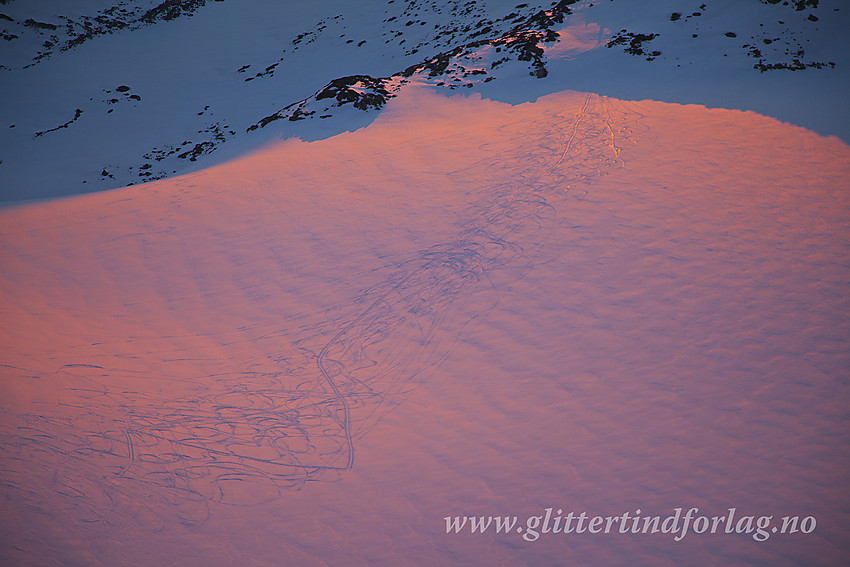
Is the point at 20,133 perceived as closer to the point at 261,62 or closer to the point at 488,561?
the point at 261,62

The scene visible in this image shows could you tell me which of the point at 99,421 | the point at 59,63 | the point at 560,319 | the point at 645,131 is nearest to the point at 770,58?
the point at 645,131

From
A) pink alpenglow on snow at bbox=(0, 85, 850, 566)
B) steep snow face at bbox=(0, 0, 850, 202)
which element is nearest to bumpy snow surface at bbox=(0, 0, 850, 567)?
pink alpenglow on snow at bbox=(0, 85, 850, 566)

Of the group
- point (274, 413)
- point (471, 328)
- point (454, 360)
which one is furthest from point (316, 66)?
point (274, 413)

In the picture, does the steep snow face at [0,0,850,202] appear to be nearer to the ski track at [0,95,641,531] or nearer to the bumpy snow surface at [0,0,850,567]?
the bumpy snow surface at [0,0,850,567]

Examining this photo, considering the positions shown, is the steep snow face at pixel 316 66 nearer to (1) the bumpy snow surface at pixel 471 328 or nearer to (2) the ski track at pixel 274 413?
(1) the bumpy snow surface at pixel 471 328

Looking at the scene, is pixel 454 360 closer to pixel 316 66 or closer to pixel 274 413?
pixel 274 413

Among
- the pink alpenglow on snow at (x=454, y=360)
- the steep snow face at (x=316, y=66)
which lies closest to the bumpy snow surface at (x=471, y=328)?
the pink alpenglow on snow at (x=454, y=360)
